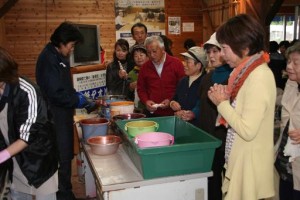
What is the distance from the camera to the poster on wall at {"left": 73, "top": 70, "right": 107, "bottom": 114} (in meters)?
2.80

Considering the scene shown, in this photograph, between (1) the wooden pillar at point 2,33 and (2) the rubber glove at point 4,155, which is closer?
(2) the rubber glove at point 4,155

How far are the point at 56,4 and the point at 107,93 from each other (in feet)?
13.2

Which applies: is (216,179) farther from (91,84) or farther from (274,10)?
(274,10)

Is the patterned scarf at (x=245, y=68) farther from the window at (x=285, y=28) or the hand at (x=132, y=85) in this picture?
the window at (x=285, y=28)

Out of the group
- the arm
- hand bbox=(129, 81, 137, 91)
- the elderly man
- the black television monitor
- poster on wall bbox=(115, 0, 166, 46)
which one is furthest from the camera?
poster on wall bbox=(115, 0, 166, 46)

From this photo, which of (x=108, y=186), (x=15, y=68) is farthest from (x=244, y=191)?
(x=15, y=68)

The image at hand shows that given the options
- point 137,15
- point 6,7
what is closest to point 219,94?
point 6,7

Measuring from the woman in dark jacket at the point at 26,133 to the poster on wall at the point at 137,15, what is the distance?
18.0 ft

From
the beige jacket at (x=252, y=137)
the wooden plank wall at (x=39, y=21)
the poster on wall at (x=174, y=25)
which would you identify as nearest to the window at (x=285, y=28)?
the poster on wall at (x=174, y=25)

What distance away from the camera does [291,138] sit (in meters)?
1.63

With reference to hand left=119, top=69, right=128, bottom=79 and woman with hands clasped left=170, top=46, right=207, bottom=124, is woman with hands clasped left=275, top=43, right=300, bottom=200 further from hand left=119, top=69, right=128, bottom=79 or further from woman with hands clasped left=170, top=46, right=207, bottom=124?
hand left=119, top=69, right=128, bottom=79

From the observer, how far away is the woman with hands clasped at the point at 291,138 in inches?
64.6

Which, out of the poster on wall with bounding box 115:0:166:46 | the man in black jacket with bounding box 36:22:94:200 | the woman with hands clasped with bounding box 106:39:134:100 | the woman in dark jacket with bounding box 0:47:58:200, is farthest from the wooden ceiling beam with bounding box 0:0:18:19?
the woman in dark jacket with bounding box 0:47:58:200

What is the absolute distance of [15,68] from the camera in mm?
1518
